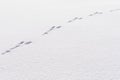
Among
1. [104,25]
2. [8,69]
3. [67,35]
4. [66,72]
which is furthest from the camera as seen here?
[104,25]

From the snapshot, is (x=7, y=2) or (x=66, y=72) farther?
(x=7, y=2)

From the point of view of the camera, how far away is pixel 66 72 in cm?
1344

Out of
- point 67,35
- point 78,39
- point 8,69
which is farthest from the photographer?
point 67,35

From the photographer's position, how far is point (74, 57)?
1542 centimetres

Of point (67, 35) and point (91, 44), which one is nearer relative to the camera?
point (91, 44)

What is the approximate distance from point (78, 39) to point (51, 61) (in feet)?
12.5

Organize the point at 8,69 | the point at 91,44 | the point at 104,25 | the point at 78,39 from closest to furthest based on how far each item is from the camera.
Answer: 1. the point at 8,69
2. the point at 91,44
3. the point at 78,39
4. the point at 104,25

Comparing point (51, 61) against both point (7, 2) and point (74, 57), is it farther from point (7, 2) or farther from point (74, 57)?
point (7, 2)

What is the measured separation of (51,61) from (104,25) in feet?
24.7

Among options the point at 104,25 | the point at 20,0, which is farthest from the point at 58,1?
the point at 104,25

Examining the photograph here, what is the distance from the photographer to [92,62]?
14.2 meters

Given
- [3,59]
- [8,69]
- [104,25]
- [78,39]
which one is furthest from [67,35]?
[8,69]

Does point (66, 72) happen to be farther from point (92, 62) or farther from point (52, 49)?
point (52, 49)

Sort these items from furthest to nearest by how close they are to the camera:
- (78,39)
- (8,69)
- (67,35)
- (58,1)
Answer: (58,1), (67,35), (78,39), (8,69)
